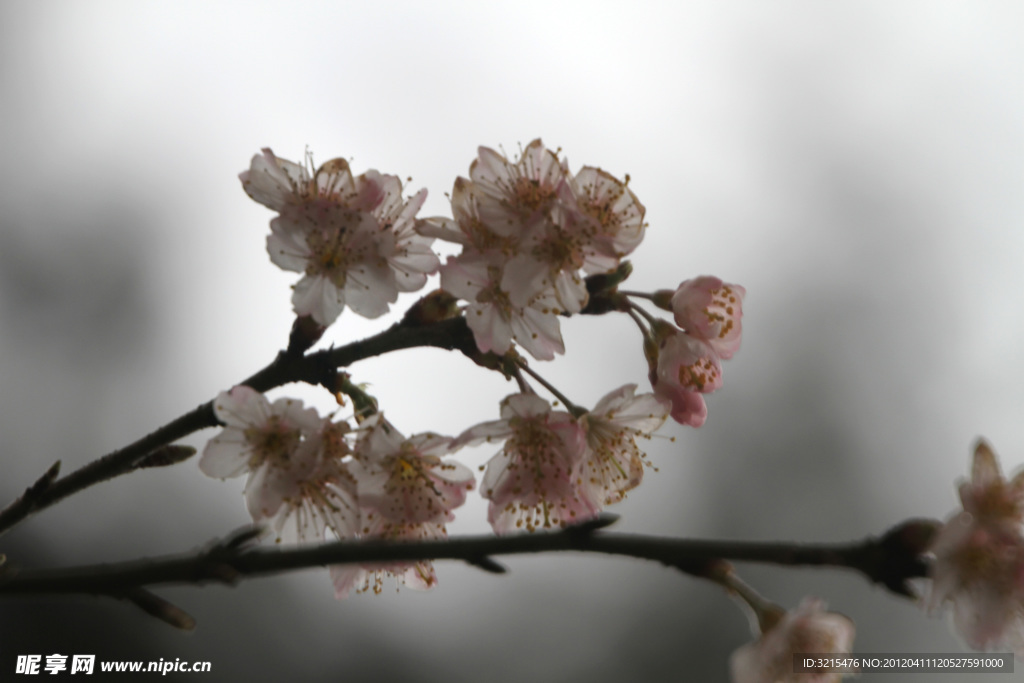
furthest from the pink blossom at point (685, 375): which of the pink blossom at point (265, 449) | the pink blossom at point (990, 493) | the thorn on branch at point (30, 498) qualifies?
the thorn on branch at point (30, 498)

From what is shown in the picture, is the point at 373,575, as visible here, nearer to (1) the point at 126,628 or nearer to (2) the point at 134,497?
(1) the point at 126,628

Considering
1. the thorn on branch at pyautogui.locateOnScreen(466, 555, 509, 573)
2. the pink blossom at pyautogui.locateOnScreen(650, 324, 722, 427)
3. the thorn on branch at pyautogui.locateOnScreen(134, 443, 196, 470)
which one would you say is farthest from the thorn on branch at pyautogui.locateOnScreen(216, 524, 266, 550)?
the pink blossom at pyautogui.locateOnScreen(650, 324, 722, 427)

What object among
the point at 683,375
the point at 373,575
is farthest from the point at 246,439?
the point at 683,375

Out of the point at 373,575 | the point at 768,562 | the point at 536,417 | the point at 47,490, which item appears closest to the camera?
the point at 768,562

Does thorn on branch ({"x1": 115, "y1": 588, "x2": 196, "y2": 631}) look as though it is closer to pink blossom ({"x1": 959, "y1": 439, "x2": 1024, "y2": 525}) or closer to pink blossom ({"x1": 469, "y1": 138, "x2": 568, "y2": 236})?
pink blossom ({"x1": 469, "y1": 138, "x2": 568, "y2": 236})

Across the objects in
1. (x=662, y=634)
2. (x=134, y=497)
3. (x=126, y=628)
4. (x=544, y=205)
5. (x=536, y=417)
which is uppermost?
(x=134, y=497)

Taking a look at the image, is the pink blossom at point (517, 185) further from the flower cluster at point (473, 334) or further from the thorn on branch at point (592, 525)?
the thorn on branch at point (592, 525)
